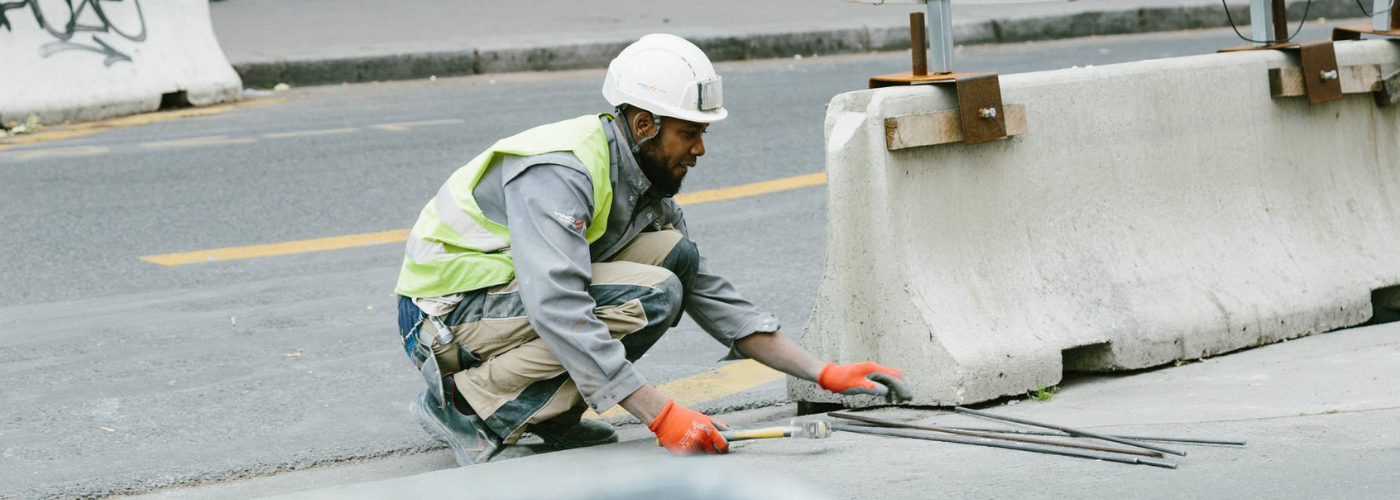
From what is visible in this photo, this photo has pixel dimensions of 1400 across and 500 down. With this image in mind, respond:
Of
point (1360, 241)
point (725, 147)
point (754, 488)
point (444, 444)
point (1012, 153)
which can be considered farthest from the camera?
point (725, 147)

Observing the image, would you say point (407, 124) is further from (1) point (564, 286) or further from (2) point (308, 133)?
(1) point (564, 286)

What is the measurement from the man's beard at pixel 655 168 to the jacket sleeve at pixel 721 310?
0.24 meters

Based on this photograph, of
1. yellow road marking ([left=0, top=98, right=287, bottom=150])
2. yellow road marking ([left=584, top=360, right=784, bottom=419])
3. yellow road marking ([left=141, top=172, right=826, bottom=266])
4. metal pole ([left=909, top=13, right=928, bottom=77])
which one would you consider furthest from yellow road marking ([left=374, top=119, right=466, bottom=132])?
metal pole ([left=909, top=13, right=928, bottom=77])

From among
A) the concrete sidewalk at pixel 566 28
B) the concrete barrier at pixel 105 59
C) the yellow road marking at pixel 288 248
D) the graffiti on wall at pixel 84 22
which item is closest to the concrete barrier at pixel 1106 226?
the yellow road marking at pixel 288 248

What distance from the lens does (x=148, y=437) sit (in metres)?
4.10

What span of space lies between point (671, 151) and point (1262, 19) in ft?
7.61

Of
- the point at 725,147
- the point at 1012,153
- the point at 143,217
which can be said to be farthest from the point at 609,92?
the point at 725,147

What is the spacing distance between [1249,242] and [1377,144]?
0.78 metres

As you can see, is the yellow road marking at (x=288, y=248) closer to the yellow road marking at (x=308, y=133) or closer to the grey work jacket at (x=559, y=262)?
the yellow road marking at (x=308, y=133)

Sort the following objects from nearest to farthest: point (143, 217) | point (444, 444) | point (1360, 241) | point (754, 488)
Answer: point (754, 488)
point (444, 444)
point (1360, 241)
point (143, 217)

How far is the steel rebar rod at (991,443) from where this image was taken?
3523 mm

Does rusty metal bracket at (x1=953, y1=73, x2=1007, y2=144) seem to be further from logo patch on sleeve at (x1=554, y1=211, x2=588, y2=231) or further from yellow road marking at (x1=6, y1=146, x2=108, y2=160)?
yellow road marking at (x1=6, y1=146, x2=108, y2=160)

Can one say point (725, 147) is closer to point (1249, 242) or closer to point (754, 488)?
point (1249, 242)

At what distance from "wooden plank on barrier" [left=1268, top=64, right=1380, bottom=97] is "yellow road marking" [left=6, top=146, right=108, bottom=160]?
6.18 meters
